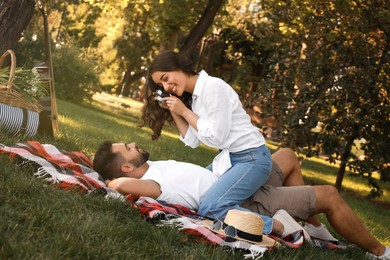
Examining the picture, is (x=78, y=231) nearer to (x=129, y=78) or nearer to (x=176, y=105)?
(x=176, y=105)

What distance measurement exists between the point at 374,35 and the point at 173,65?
8268mm

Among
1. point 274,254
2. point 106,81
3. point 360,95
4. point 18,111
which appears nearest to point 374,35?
point 360,95

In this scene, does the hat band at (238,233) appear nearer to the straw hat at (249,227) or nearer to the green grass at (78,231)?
the straw hat at (249,227)

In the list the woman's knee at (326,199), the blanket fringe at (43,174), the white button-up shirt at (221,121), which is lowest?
the blanket fringe at (43,174)

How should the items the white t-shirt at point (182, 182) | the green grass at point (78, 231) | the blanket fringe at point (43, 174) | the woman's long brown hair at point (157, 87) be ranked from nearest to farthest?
1. the green grass at point (78, 231)
2. the blanket fringe at point (43, 174)
3. the white t-shirt at point (182, 182)
4. the woman's long brown hair at point (157, 87)

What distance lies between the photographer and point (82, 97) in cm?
2056

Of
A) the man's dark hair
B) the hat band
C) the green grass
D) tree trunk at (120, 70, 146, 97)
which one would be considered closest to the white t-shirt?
the man's dark hair

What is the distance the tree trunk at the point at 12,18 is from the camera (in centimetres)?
699

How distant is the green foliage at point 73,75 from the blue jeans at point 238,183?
51.9 feet

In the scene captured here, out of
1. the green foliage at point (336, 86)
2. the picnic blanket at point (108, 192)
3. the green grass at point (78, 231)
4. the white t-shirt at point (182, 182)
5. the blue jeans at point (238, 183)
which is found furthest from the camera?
the green foliage at point (336, 86)

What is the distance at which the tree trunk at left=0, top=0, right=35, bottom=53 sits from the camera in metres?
6.99

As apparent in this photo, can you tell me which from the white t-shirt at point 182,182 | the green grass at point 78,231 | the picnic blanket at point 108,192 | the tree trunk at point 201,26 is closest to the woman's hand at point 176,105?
the white t-shirt at point 182,182

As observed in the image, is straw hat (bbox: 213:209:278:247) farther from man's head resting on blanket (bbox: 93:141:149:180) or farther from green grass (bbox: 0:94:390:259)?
man's head resting on blanket (bbox: 93:141:149:180)

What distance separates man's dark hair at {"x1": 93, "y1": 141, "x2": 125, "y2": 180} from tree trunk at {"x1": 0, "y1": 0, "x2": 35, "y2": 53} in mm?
3105
